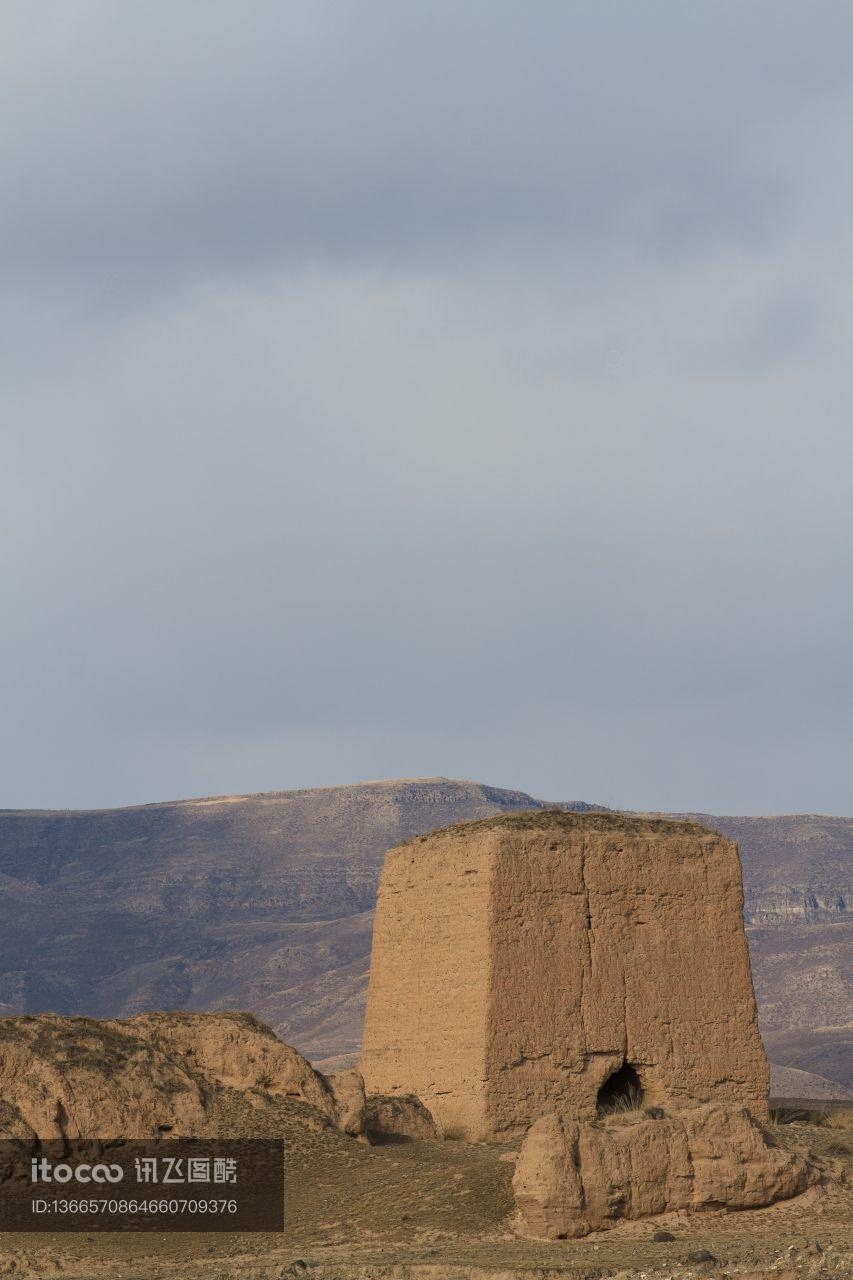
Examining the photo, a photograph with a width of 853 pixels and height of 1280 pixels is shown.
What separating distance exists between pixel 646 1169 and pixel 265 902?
8897 cm

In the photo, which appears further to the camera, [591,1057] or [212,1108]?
[591,1057]

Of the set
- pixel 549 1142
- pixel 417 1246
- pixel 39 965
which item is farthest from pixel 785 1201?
pixel 39 965

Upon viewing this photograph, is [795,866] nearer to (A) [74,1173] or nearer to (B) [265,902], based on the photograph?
(B) [265,902]

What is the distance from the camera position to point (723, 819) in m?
105

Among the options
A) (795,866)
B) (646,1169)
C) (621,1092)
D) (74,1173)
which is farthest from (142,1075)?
(795,866)

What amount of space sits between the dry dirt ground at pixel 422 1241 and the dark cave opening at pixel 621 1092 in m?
2.99

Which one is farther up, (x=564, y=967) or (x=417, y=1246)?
(x=564, y=967)

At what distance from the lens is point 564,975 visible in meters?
18.4

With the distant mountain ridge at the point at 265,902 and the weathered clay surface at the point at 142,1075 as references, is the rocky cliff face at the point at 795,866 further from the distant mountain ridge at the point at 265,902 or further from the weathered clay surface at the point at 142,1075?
the weathered clay surface at the point at 142,1075

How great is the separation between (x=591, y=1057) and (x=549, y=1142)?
465cm

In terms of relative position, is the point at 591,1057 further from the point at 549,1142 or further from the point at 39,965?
the point at 39,965

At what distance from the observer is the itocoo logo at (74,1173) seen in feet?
46.2

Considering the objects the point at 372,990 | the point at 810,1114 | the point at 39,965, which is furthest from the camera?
the point at 39,965

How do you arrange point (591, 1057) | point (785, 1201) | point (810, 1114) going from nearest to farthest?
point (785, 1201)
point (591, 1057)
point (810, 1114)
